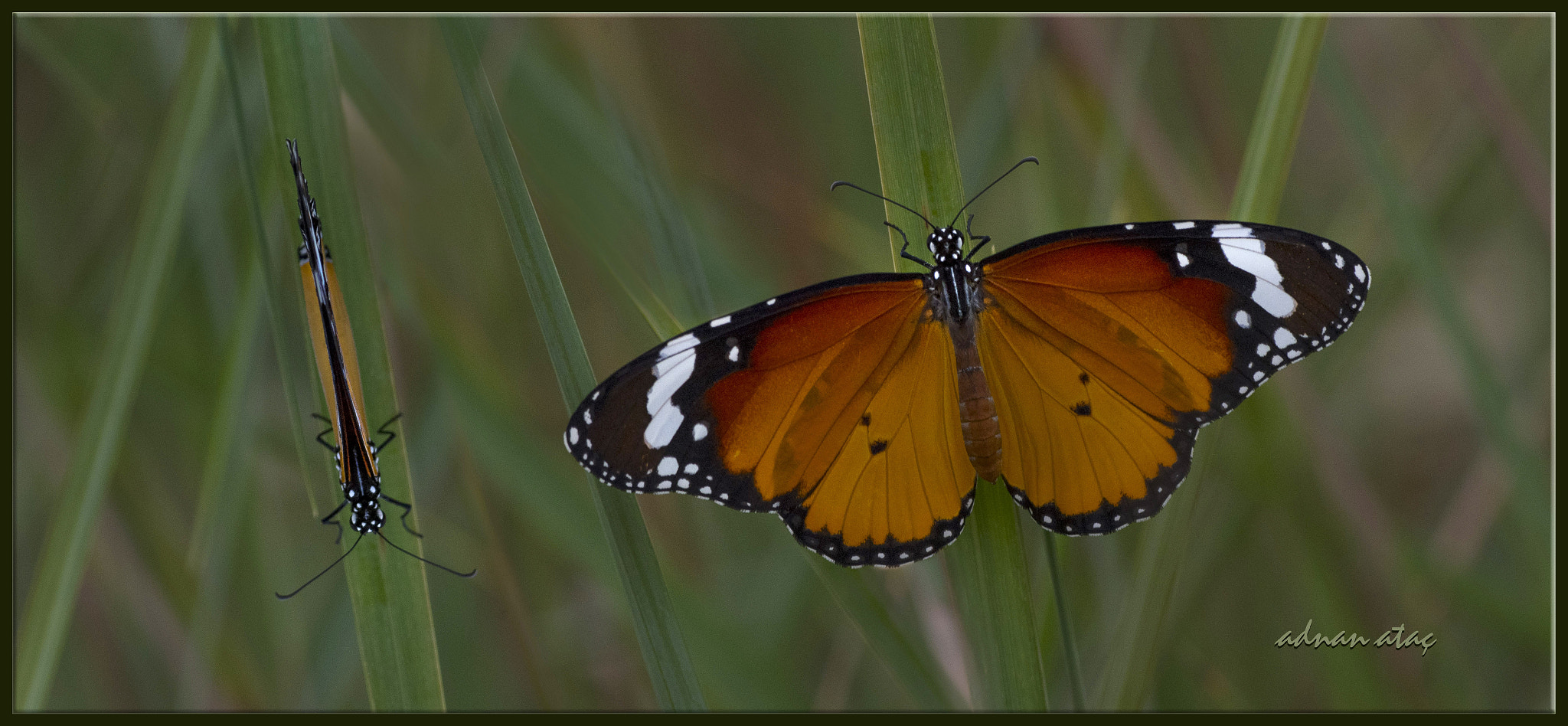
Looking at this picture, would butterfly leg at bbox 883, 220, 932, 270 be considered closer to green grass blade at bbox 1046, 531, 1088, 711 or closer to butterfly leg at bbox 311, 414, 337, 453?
green grass blade at bbox 1046, 531, 1088, 711

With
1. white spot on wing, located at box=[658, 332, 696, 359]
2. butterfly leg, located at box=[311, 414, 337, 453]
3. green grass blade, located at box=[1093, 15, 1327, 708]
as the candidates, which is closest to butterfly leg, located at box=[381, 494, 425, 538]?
butterfly leg, located at box=[311, 414, 337, 453]

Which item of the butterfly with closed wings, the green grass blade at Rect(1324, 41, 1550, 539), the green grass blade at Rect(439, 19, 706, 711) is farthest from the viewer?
the green grass blade at Rect(1324, 41, 1550, 539)

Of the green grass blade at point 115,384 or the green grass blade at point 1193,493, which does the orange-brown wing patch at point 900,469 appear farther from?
the green grass blade at point 115,384

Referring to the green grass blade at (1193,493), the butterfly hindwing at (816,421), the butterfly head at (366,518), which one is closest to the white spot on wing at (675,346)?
the butterfly hindwing at (816,421)

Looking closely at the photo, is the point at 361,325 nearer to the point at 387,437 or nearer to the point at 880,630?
the point at 387,437

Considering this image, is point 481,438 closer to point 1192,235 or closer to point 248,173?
point 248,173

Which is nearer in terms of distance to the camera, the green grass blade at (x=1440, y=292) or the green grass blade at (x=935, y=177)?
the green grass blade at (x=935, y=177)

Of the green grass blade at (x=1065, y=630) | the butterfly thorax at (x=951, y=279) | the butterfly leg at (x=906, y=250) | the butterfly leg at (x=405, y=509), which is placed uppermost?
the butterfly leg at (x=906, y=250)
